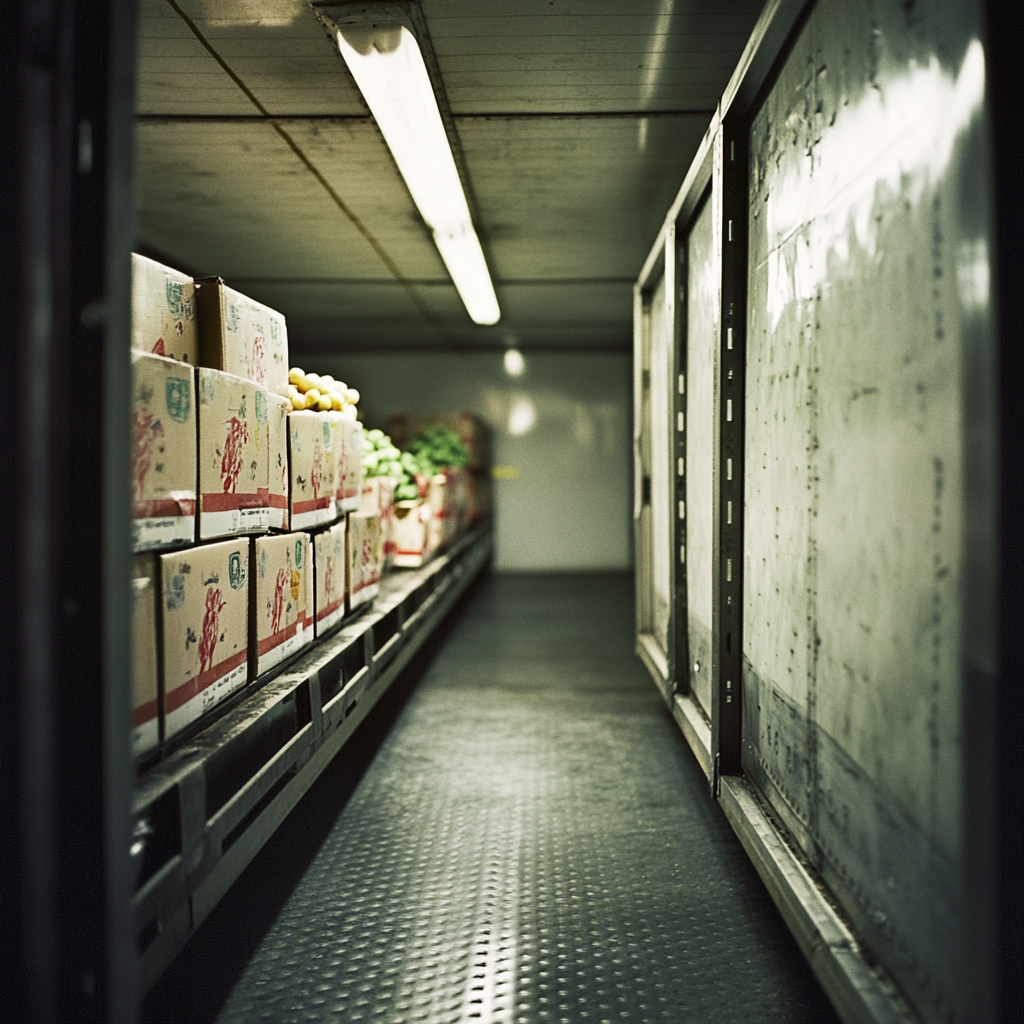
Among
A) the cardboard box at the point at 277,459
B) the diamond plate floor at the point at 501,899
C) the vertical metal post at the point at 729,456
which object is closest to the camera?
the diamond plate floor at the point at 501,899

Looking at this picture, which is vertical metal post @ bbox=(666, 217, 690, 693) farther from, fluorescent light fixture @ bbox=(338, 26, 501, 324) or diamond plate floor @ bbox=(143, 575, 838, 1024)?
fluorescent light fixture @ bbox=(338, 26, 501, 324)

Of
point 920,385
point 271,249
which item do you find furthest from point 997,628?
point 271,249

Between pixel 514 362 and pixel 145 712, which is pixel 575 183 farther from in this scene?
pixel 514 362

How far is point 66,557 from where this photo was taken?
43.4 inches

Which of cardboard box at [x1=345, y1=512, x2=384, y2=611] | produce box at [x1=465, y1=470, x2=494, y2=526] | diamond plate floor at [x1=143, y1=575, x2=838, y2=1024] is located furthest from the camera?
produce box at [x1=465, y1=470, x2=494, y2=526]

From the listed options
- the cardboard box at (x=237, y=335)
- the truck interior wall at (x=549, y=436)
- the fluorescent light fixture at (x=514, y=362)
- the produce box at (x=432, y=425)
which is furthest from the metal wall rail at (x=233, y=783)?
the fluorescent light fixture at (x=514, y=362)

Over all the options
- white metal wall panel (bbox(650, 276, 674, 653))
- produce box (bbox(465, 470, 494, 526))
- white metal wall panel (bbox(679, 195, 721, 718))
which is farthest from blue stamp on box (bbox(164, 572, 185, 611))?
produce box (bbox(465, 470, 494, 526))

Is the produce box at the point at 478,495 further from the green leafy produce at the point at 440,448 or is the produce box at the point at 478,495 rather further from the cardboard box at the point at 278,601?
the cardboard box at the point at 278,601

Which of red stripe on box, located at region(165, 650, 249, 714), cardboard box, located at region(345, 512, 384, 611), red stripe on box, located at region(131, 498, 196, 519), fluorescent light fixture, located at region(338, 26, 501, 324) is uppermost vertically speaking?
fluorescent light fixture, located at region(338, 26, 501, 324)

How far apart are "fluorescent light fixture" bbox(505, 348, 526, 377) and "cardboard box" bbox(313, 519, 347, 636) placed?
286 inches

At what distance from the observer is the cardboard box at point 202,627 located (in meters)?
1.58

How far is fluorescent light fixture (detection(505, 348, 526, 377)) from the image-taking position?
9.98m

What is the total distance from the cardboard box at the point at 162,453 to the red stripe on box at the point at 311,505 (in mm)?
700

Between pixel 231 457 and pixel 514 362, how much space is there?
27.2ft
